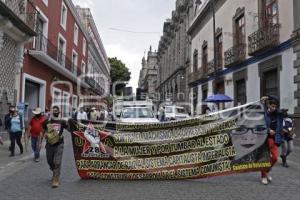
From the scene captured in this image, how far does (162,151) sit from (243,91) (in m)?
15.6

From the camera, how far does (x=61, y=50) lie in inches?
1056

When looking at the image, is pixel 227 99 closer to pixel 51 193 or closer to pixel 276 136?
pixel 276 136

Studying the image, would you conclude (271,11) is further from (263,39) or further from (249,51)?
(249,51)

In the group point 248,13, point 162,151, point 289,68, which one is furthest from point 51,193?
point 248,13

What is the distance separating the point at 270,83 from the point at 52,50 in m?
13.0

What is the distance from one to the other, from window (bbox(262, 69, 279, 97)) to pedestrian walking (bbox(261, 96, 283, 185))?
9.76 metres

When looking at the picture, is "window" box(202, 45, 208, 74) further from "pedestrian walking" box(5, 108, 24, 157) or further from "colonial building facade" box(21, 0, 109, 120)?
"pedestrian walking" box(5, 108, 24, 157)

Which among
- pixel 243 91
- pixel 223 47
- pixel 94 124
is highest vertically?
pixel 223 47

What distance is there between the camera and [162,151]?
819 centimetres

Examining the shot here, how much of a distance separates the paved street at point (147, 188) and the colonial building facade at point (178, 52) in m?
32.7

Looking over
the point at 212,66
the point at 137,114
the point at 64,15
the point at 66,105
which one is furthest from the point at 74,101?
the point at 137,114

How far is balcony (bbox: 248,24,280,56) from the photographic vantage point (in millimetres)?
→ 17125

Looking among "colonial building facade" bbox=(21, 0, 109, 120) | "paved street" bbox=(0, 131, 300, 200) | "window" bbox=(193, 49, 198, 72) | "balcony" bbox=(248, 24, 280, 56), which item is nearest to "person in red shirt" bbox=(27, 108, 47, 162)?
"paved street" bbox=(0, 131, 300, 200)

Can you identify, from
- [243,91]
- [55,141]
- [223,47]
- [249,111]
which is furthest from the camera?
[223,47]
